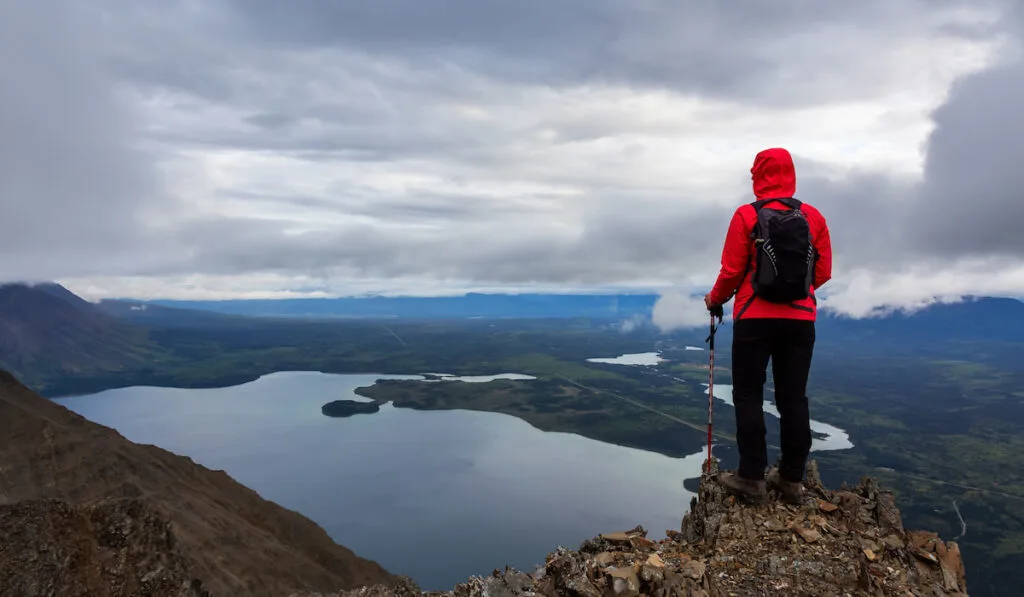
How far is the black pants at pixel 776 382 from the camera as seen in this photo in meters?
7.52

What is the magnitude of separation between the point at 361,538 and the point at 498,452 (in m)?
49.4

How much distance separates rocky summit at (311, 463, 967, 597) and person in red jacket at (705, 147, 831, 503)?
1.97 feet

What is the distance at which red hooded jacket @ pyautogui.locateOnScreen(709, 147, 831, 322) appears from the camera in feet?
24.4

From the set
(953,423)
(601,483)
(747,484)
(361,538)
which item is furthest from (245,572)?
(953,423)

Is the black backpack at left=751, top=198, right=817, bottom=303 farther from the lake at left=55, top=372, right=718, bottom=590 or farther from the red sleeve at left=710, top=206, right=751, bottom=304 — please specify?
the lake at left=55, top=372, right=718, bottom=590

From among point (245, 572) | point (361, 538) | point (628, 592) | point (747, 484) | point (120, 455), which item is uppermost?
point (747, 484)

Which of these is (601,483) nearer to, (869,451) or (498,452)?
(498,452)

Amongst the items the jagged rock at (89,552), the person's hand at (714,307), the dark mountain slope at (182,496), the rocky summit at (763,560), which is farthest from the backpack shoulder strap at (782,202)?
the dark mountain slope at (182,496)

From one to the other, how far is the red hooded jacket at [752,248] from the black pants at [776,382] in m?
0.17

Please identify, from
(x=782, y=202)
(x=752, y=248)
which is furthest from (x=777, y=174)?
(x=752, y=248)

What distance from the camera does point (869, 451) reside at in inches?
5492

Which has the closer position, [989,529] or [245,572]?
[245,572]

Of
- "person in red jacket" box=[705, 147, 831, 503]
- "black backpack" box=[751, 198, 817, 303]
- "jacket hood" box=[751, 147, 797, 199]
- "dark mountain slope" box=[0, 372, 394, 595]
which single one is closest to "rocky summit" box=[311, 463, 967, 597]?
"person in red jacket" box=[705, 147, 831, 503]

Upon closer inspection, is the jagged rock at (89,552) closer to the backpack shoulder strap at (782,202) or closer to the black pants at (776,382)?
the black pants at (776,382)
